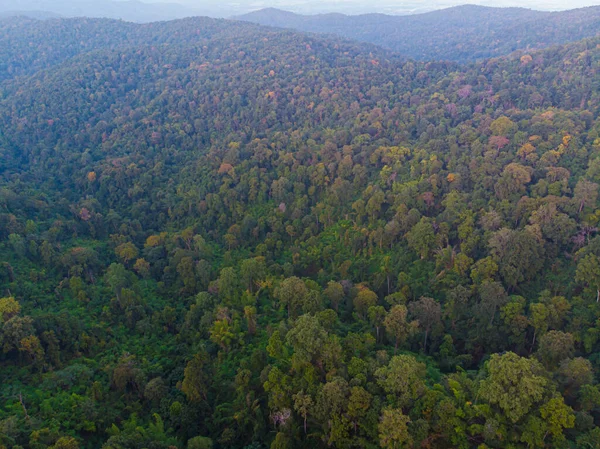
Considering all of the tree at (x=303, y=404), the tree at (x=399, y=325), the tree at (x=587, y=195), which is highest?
the tree at (x=587, y=195)

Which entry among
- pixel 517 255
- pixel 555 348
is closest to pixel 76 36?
pixel 517 255

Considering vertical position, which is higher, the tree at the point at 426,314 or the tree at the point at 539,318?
the tree at the point at 539,318

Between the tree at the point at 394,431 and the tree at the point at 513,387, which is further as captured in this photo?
the tree at the point at 513,387

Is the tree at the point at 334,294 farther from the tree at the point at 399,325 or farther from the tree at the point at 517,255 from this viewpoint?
the tree at the point at 517,255

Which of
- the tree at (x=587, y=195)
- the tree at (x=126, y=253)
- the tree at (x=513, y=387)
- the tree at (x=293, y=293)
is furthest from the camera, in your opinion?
the tree at (x=126, y=253)

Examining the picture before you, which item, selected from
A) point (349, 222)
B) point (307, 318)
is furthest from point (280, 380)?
point (349, 222)

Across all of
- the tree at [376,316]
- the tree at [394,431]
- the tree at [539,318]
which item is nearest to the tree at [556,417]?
the tree at [394,431]

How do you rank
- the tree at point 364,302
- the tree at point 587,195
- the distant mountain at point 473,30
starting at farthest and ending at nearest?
the distant mountain at point 473,30
the tree at point 587,195
the tree at point 364,302
